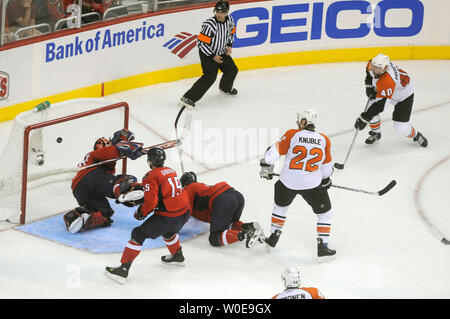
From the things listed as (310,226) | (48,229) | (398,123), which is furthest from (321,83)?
(48,229)

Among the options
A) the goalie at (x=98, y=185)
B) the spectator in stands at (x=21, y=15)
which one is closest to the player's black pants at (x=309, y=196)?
the goalie at (x=98, y=185)

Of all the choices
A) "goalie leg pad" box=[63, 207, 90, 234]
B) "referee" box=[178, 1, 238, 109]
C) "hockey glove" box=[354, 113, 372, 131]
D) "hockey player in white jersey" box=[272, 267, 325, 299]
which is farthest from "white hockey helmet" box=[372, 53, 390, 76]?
"hockey player in white jersey" box=[272, 267, 325, 299]

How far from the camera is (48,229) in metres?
6.79

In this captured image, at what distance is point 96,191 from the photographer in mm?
6781

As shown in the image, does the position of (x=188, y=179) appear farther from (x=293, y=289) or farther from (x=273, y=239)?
(x=293, y=289)

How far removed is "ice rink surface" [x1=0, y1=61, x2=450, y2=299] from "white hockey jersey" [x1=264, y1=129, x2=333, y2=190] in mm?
615

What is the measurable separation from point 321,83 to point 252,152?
2106 mm

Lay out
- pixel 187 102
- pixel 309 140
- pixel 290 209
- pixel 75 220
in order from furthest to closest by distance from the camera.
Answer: pixel 187 102 < pixel 290 209 < pixel 75 220 < pixel 309 140

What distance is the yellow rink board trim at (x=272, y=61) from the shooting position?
369 inches

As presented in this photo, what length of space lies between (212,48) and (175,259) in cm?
344

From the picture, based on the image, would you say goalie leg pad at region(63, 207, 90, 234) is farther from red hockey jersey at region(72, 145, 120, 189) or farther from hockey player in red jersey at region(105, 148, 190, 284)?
hockey player in red jersey at region(105, 148, 190, 284)

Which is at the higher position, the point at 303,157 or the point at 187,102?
the point at 303,157

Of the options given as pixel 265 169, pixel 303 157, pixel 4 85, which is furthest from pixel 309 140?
pixel 4 85

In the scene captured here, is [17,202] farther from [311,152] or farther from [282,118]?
[282,118]
